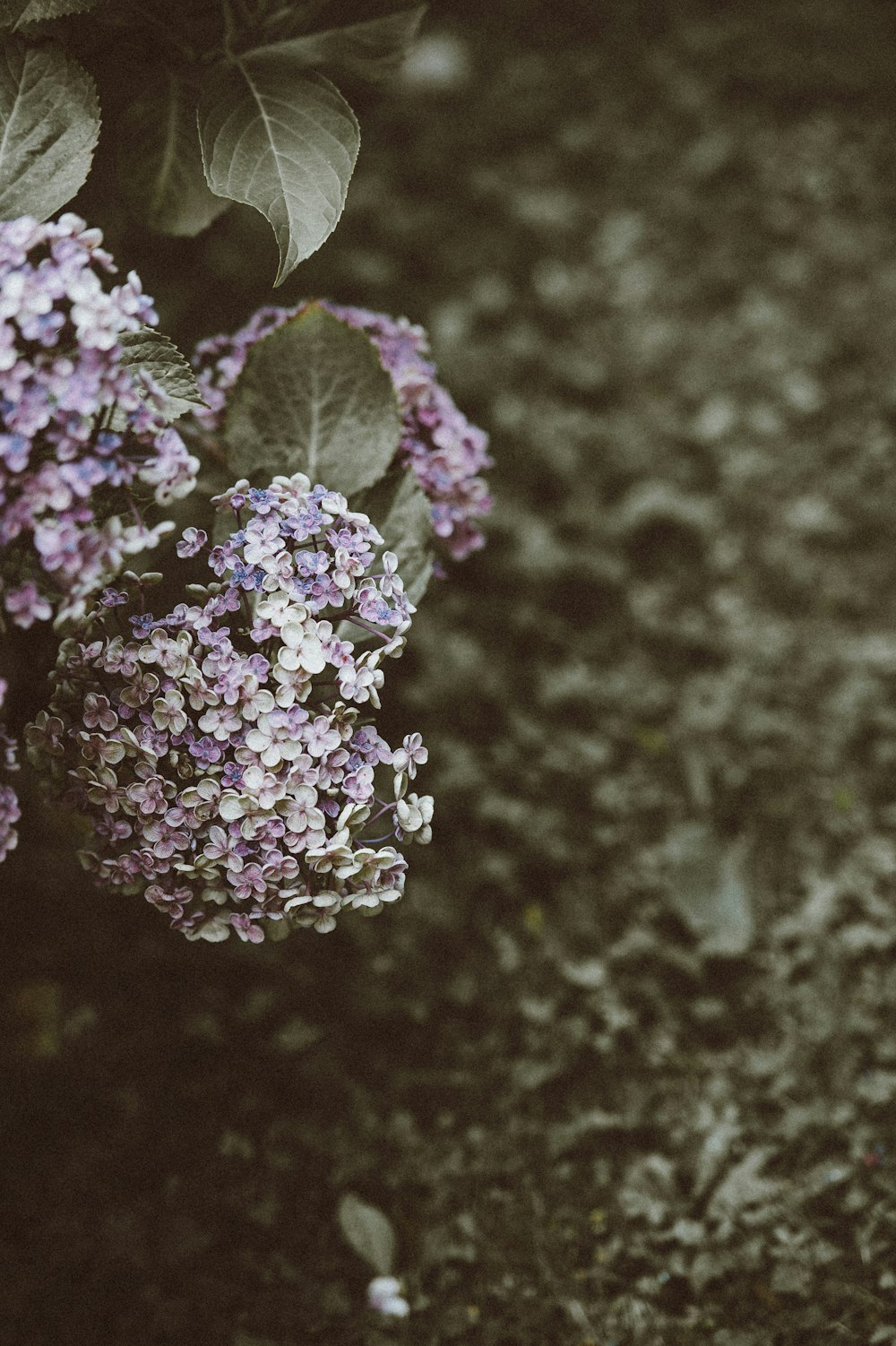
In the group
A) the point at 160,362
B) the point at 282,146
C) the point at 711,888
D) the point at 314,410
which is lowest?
the point at 711,888

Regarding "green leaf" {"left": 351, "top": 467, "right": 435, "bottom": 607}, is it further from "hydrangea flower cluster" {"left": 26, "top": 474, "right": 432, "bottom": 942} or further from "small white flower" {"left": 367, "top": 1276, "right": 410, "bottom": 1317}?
"small white flower" {"left": 367, "top": 1276, "right": 410, "bottom": 1317}

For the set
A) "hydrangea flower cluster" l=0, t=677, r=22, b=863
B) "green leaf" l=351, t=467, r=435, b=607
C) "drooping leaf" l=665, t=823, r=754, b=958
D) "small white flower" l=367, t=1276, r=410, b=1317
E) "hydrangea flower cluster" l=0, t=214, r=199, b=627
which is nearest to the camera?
"hydrangea flower cluster" l=0, t=214, r=199, b=627

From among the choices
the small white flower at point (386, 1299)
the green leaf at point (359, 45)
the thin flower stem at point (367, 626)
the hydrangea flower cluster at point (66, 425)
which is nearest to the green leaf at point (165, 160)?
the green leaf at point (359, 45)

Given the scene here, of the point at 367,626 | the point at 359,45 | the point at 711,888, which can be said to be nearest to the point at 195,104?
the point at 359,45

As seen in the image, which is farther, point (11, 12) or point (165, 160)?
point (165, 160)

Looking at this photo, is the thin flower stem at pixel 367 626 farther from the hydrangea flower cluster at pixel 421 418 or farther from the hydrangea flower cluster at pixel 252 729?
the hydrangea flower cluster at pixel 421 418

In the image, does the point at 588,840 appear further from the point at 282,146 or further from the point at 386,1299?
the point at 282,146

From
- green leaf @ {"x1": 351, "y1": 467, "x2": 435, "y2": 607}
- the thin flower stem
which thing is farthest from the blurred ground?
the thin flower stem
